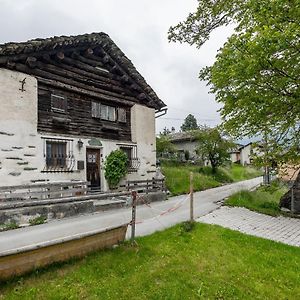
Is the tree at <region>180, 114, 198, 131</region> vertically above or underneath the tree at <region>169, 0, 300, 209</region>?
above

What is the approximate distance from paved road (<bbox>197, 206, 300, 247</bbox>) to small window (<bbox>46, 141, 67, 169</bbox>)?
22.1ft

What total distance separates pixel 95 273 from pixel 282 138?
9670mm

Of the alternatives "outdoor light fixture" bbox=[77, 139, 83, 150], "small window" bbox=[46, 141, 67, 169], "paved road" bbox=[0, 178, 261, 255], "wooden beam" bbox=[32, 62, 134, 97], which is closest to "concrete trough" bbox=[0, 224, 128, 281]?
"paved road" bbox=[0, 178, 261, 255]

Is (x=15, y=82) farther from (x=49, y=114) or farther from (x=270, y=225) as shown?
(x=270, y=225)

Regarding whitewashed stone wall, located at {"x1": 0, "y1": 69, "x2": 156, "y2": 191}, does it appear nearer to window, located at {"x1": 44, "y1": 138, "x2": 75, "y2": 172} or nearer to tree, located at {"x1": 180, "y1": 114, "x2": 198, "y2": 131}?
window, located at {"x1": 44, "y1": 138, "x2": 75, "y2": 172}

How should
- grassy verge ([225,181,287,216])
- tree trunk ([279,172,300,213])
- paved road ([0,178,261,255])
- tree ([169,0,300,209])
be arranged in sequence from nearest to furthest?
paved road ([0,178,261,255]) → tree ([169,0,300,209]) → grassy verge ([225,181,287,216]) → tree trunk ([279,172,300,213])

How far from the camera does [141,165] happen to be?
1708 cm

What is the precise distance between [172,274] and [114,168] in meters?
9.79

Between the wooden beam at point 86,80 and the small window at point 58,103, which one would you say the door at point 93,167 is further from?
the wooden beam at point 86,80

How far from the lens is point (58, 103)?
1337 centimetres

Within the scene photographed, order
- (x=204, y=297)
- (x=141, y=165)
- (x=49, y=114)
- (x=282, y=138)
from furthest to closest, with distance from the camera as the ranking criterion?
(x=141, y=165)
(x=49, y=114)
(x=282, y=138)
(x=204, y=297)

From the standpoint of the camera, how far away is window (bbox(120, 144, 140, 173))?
54.0 ft

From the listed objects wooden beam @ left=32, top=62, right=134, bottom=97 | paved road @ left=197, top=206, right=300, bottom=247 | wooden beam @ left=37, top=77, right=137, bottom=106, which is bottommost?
paved road @ left=197, top=206, right=300, bottom=247

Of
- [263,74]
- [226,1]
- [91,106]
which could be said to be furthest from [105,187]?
[226,1]
